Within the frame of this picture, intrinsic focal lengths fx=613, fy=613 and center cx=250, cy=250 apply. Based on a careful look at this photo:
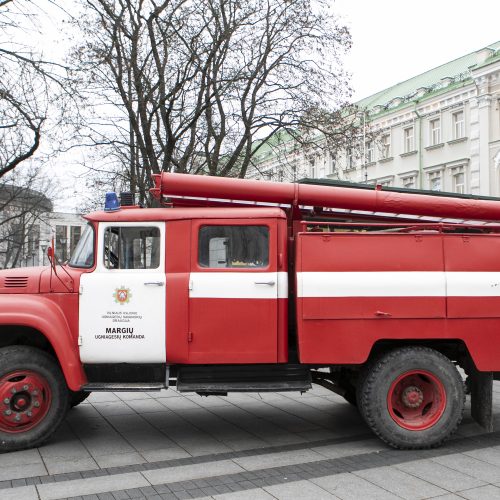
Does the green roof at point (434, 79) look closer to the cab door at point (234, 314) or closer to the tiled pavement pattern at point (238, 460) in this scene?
the tiled pavement pattern at point (238, 460)

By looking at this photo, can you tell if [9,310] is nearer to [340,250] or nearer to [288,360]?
[288,360]

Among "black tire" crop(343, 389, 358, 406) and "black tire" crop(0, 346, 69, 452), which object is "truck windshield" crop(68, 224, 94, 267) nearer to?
"black tire" crop(0, 346, 69, 452)

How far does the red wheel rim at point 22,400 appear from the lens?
6020mm

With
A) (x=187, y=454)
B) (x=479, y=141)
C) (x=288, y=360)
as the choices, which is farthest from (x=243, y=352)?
(x=479, y=141)

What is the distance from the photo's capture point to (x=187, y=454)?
237 inches

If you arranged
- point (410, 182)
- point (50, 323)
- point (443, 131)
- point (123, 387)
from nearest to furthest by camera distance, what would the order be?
point (50, 323) < point (123, 387) < point (443, 131) < point (410, 182)

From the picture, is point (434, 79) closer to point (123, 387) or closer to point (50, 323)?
point (123, 387)

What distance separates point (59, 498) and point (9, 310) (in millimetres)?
1987

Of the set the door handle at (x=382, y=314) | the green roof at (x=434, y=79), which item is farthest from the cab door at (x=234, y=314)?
the green roof at (x=434, y=79)

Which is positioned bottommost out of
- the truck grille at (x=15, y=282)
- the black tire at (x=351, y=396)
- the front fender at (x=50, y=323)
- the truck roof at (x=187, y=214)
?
the black tire at (x=351, y=396)

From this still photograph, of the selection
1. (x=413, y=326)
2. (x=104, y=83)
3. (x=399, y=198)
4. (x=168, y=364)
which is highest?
(x=104, y=83)

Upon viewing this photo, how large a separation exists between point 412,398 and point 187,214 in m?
3.00

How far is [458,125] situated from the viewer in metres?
37.3

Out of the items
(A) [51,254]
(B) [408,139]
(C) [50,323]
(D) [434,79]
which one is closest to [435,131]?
(B) [408,139]
